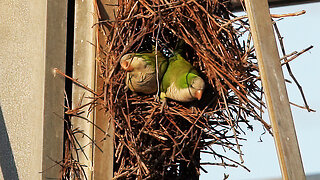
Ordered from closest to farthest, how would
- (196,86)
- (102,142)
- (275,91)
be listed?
(275,91) → (196,86) → (102,142)

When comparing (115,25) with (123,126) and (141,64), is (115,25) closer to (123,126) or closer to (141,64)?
(141,64)

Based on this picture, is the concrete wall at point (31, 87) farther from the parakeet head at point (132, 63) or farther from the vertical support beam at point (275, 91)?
the vertical support beam at point (275, 91)

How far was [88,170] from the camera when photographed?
158 centimetres

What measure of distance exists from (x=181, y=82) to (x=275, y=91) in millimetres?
316

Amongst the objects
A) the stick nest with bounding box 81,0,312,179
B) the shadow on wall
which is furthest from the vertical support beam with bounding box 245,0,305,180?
the shadow on wall

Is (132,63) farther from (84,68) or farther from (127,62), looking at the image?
(84,68)

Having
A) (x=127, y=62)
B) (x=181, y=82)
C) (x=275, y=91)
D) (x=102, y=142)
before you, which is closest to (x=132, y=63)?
(x=127, y=62)

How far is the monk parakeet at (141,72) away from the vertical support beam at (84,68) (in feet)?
0.46

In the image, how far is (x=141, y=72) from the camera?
1.50 meters

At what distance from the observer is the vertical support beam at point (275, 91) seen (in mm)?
1176

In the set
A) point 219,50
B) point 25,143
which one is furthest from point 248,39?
point 25,143

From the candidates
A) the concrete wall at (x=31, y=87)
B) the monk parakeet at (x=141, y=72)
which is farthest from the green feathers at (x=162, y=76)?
the concrete wall at (x=31, y=87)

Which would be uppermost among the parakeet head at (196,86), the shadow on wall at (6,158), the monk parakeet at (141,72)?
the monk parakeet at (141,72)

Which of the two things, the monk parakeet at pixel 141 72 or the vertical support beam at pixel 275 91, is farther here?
the monk parakeet at pixel 141 72
